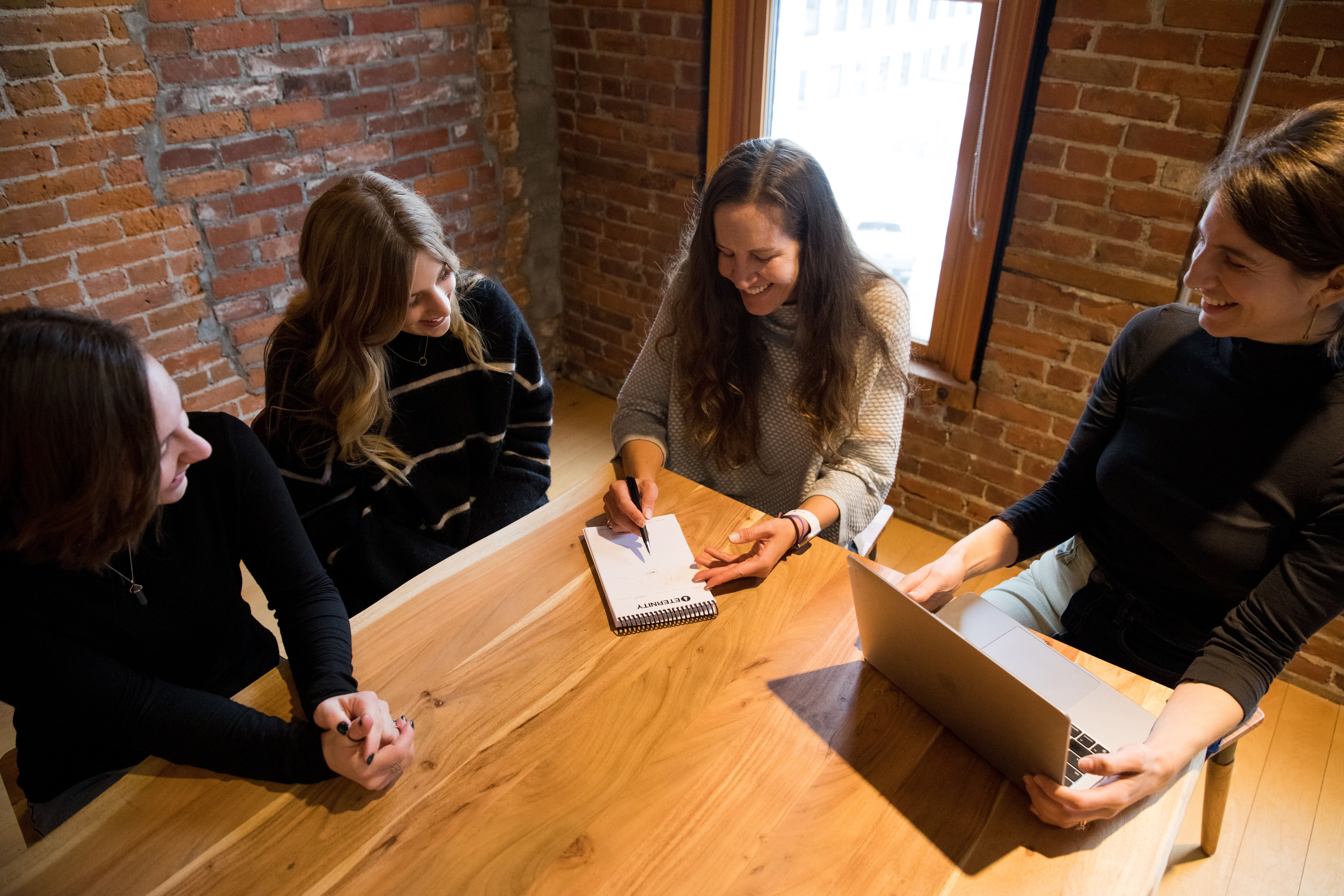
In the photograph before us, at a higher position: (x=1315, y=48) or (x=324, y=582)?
(x=1315, y=48)

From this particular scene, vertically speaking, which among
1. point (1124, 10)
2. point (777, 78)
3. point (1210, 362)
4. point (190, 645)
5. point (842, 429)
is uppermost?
point (1124, 10)

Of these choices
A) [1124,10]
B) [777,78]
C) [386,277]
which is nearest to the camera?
[386,277]

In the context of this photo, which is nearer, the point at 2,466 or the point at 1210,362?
the point at 2,466

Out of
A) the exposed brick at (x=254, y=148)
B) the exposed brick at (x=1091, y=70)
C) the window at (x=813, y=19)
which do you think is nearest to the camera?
the exposed brick at (x=1091, y=70)

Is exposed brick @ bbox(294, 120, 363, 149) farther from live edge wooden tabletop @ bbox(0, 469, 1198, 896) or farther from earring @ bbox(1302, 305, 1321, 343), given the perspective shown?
earring @ bbox(1302, 305, 1321, 343)

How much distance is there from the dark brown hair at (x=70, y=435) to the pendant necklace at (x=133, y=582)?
124 mm

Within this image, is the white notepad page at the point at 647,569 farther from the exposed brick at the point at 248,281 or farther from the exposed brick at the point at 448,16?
the exposed brick at the point at 448,16

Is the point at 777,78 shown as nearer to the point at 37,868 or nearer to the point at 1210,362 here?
the point at 1210,362

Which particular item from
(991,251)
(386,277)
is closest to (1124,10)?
(991,251)

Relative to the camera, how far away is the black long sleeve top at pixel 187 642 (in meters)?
1.09

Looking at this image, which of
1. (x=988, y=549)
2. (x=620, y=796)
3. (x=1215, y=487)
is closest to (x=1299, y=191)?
(x=1215, y=487)

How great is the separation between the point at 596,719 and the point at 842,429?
83 cm

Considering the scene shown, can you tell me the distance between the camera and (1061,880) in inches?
37.9

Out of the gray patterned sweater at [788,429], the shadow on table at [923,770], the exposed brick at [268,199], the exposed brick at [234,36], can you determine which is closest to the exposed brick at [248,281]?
the exposed brick at [268,199]
